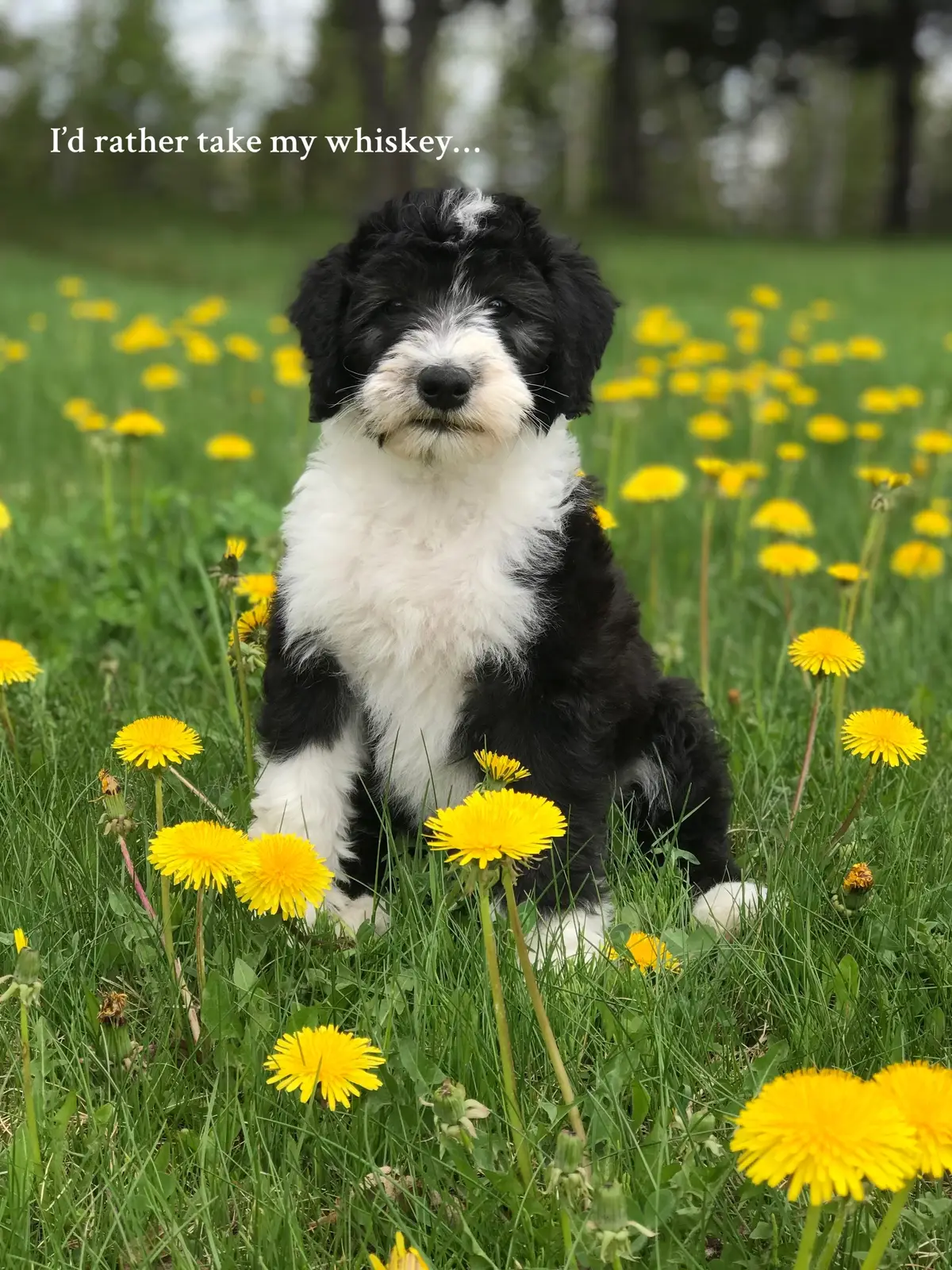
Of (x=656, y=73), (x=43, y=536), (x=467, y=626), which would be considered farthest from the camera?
(x=656, y=73)

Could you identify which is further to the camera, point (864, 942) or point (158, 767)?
point (864, 942)

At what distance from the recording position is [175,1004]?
2137 millimetres

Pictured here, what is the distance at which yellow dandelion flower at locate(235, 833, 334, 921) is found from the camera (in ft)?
6.20

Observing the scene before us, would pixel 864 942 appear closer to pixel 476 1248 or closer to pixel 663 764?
pixel 663 764

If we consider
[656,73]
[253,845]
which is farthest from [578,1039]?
[656,73]

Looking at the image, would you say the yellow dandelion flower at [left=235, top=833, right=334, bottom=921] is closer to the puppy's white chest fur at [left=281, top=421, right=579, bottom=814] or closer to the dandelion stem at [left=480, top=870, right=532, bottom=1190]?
the dandelion stem at [left=480, top=870, right=532, bottom=1190]

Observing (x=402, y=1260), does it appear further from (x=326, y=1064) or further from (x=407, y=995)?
(x=407, y=995)

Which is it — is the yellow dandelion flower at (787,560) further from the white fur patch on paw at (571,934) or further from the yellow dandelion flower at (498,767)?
the yellow dandelion flower at (498,767)

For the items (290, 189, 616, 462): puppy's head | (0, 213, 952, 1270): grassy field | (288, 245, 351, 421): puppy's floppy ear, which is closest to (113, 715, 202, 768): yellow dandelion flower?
(0, 213, 952, 1270): grassy field

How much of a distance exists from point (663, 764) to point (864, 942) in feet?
2.09

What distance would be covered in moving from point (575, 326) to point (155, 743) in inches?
53.2

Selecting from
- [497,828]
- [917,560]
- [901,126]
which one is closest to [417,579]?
[497,828]

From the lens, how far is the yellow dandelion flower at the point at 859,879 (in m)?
2.36

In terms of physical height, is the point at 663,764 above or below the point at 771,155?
below
